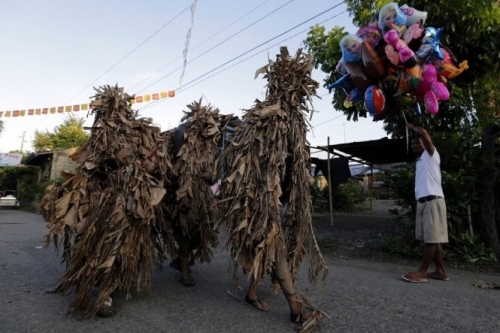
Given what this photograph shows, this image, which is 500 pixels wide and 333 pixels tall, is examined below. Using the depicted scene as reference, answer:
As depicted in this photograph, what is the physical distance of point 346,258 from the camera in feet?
18.7

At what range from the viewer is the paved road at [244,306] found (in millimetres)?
2689

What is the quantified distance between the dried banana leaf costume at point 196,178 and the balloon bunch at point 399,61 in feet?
6.49

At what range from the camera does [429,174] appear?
4254mm

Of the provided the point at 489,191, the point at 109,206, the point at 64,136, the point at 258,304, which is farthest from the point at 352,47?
the point at 64,136

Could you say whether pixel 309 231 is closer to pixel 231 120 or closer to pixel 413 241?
pixel 231 120

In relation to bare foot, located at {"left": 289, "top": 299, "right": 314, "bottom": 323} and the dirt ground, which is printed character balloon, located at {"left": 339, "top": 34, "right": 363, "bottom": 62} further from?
bare foot, located at {"left": 289, "top": 299, "right": 314, "bottom": 323}

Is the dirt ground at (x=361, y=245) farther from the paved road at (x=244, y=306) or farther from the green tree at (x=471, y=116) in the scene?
the green tree at (x=471, y=116)

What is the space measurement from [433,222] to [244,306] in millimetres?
2498

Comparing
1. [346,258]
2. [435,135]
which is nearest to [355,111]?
[435,135]

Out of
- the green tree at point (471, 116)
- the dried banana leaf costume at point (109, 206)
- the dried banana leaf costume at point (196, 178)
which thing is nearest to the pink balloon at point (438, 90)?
the green tree at point (471, 116)

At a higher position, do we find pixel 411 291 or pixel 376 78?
pixel 376 78

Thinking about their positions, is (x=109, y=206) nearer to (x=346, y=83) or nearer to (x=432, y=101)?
(x=346, y=83)

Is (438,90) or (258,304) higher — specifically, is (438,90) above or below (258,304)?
above

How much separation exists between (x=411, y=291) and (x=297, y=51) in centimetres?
268
